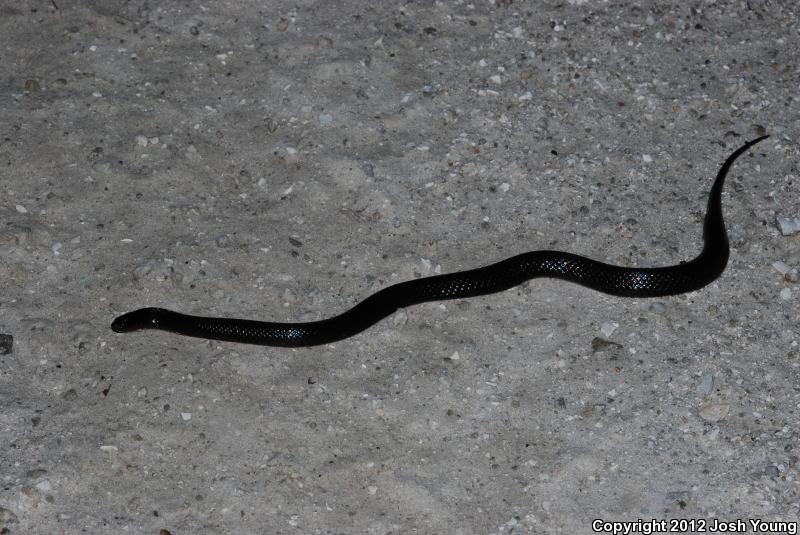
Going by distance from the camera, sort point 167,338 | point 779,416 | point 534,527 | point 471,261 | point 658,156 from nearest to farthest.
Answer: point 534,527, point 779,416, point 167,338, point 471,261, point 658,156

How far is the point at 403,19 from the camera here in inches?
289

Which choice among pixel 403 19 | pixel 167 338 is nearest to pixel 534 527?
pixel 167 338

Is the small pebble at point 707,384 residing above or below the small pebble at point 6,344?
above

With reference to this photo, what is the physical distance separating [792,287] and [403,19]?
352 centimetres

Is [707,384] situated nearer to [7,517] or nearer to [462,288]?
[462,288]

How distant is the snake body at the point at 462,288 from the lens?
217 inches

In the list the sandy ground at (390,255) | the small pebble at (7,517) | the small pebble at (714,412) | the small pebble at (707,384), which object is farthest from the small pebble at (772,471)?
the small pebble at (7,517)

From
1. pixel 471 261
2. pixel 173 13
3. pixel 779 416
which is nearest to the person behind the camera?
pixel 779 416

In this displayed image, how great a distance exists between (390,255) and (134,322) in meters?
1.64

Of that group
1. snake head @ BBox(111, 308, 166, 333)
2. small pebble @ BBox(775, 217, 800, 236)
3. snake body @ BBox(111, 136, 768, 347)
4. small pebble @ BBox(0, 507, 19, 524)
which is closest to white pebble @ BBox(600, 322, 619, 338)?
snake body @ BBox(111, 136, 768, 347)

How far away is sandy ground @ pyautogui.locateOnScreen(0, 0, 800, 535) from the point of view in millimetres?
4891

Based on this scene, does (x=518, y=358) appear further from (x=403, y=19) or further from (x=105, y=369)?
(x=403, y=19)

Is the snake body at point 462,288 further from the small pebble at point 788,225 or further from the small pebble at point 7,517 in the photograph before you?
the small pebble at point 7,517

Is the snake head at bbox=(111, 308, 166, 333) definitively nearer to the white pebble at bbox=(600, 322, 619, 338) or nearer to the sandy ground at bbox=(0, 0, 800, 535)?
the sandy ground at bbox=(0, 0, 800, 535)
